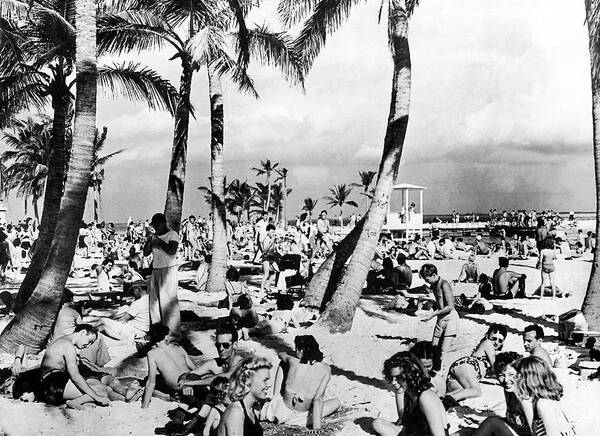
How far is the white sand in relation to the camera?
572 cm

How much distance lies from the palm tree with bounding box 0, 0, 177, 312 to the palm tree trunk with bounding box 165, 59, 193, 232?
865 mm

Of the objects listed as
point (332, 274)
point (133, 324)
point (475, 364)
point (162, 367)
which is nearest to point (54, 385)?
point (162, 367)

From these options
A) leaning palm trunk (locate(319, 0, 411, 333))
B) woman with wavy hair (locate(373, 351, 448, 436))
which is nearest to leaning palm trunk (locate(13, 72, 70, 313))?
leaning palm trunk (locate(319, 0, 411, 333))

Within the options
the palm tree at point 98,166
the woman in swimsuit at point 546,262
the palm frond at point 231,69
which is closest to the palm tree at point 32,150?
the palm tree at point 98,166

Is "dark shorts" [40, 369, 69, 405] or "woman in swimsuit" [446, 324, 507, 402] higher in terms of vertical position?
"woman in swimsuit" [446, 324, 507, 402]

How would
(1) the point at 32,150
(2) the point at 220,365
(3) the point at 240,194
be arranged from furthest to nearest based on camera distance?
(3) the point at 240,194, (1) the point at 32,150, (2) the point at 220,365

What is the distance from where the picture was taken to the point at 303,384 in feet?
19.4

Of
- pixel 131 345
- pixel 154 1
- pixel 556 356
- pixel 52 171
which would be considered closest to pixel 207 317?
pixel 131 345

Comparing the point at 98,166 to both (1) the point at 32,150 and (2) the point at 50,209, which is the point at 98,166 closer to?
(1) the point at 32,150

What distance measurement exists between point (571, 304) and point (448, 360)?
21.9 ft

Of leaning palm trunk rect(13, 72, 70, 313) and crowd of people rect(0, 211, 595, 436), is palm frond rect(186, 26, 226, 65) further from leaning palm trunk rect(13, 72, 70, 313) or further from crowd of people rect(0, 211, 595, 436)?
crowd of people rect(0, 211, 595, 436)

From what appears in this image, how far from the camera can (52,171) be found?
34.0 feet

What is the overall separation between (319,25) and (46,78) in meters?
5.30

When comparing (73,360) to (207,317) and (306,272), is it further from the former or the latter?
(306,272)
